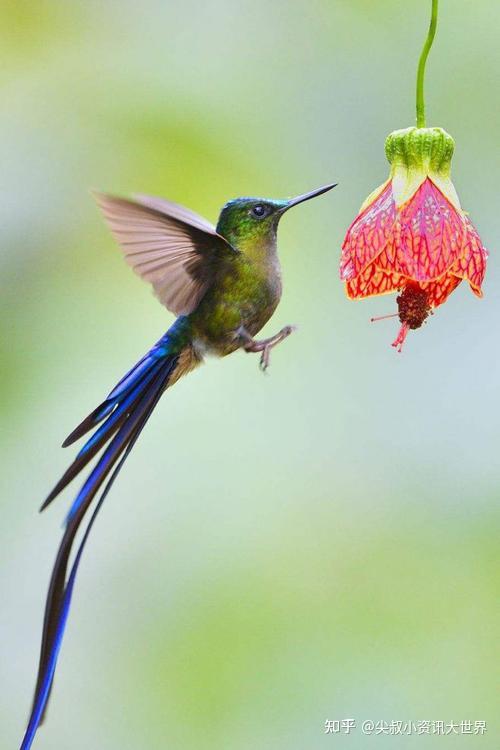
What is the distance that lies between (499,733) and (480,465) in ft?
2.01

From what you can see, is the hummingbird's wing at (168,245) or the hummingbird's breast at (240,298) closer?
the hummingbird's wing at (168,245)

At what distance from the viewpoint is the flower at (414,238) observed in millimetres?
1314

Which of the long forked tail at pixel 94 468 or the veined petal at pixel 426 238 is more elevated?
the veined petal at pixel 426 238

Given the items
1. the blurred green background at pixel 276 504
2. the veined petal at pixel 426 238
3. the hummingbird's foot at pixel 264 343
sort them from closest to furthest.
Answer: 1. the hummingbird's foot at pixel 264 343
2. the veined petal at pixel 426 238
3. the blurred green background at pixel 276 504

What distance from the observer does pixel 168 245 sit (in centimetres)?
126

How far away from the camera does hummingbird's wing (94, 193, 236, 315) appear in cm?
112

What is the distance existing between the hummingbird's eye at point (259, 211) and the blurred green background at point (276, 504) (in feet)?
3.89

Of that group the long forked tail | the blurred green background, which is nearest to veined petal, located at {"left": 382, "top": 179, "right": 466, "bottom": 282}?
the long forked tail

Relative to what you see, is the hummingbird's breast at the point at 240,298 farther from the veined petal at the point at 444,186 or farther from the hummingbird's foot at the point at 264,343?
the veined petal at the point at 444,186

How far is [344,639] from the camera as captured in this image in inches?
99.8

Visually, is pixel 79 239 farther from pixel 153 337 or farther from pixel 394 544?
pixel 394 544

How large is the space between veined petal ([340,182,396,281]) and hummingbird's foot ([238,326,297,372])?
0.15 m

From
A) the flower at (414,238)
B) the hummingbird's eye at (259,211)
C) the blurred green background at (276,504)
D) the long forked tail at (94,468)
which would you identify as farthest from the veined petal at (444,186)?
the blurred green background at (276,504)

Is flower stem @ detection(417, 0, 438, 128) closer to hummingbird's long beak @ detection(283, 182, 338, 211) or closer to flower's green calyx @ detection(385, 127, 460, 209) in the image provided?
flower's green calyx @ detection(385, 127, 460, 209)
